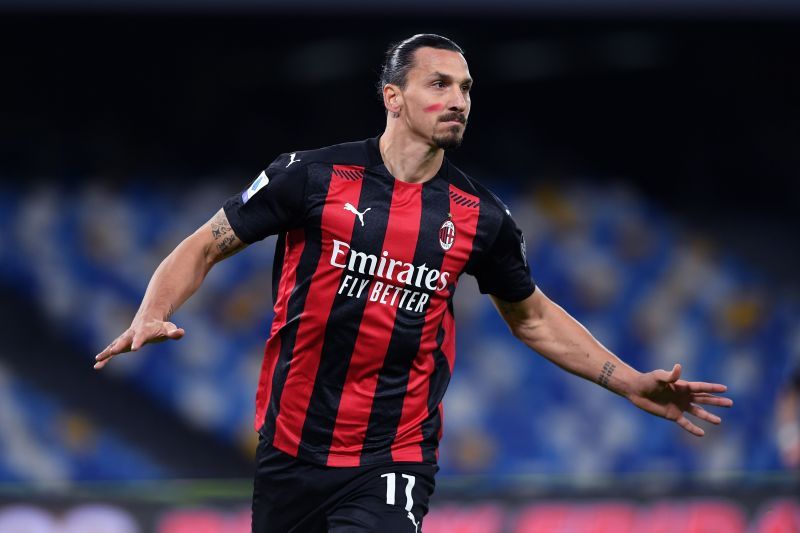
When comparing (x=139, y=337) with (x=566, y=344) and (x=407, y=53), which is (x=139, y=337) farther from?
(x=566, y=344)

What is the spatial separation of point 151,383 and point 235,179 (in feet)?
5.33

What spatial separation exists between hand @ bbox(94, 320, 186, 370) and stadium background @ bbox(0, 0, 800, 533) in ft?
16.8

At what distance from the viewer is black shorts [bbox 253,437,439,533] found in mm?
3682

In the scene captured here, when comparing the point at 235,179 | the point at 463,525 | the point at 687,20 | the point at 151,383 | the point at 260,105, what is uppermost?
the point at 687,20

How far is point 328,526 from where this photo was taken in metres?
3.78

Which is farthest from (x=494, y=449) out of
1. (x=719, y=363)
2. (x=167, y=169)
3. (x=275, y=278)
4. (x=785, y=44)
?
(x=275, y=278)

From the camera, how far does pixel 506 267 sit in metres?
4.02

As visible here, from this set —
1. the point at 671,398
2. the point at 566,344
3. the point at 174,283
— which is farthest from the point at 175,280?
the point at 671,398

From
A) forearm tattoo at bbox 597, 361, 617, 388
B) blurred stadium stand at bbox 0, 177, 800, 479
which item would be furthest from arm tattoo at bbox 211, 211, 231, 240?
blurred stadium stand at bbox 0, 177, 800, 479

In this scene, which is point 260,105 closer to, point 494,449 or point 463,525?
point 494,449

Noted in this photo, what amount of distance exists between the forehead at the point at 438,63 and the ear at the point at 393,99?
8 centimetres

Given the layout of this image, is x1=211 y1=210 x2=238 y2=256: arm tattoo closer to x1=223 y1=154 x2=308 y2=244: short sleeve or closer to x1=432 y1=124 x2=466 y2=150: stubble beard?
x1=223 y1=154 x2=308 y2=244: short sleeve

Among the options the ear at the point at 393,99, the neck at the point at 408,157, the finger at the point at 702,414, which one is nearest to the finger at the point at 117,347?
the neck at the point at 408,157

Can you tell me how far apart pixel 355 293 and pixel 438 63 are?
0.75 m
